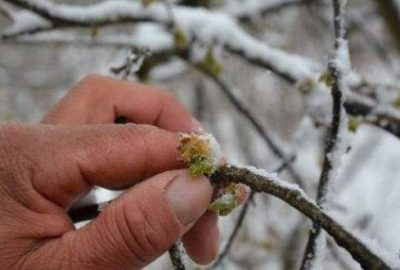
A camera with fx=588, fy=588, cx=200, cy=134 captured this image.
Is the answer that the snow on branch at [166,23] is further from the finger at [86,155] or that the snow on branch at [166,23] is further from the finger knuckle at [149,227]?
the finger knuckle at [149,227]

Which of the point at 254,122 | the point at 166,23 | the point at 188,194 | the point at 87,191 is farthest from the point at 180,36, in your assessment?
the point at 188,194

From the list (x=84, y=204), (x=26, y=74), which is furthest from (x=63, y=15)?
(x=26, y=74)

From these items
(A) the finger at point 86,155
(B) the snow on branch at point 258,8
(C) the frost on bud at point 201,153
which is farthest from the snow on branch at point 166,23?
(C) the frost on bud at point 201,153

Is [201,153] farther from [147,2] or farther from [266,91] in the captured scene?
[266,91]

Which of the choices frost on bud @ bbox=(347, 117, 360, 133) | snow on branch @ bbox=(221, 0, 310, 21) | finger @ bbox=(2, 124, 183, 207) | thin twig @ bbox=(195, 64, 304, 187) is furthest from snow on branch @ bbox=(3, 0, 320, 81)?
finger @ bbox=(2, 124, 183, 207)

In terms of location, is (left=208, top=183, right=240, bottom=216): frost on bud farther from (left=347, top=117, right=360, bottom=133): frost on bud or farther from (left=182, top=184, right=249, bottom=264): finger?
(left=347, top=117, right=360, bottom=133): frost on bud

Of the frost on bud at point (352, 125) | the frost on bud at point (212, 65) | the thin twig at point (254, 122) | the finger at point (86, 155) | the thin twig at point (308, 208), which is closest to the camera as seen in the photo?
the thin twig at point (308, 208)

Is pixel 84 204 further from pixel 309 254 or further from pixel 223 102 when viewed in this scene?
pixel 223 102

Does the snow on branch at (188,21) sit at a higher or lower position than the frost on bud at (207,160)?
higher
